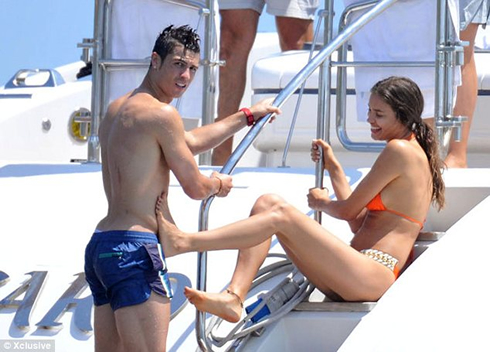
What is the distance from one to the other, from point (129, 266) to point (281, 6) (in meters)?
2.86

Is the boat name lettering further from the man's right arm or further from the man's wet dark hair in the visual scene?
the man's wet dark hair

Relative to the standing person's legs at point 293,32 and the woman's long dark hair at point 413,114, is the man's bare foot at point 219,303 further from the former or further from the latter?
the standing person's legs at point 293,32

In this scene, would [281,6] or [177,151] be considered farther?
[281,6]

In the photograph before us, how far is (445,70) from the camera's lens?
4508 mm

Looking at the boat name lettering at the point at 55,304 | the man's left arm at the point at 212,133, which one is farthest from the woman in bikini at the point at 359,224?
the boat name lettering at the point at 55,304

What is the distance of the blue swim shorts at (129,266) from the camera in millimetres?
3309

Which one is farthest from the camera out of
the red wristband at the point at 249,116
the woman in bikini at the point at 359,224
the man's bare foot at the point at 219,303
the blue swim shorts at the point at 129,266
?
the red wristband at the point at 249,116

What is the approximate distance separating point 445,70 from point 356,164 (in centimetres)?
165

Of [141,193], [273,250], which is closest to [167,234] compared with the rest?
[141,193]

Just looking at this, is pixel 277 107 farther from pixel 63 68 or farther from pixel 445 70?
pixel 63 68

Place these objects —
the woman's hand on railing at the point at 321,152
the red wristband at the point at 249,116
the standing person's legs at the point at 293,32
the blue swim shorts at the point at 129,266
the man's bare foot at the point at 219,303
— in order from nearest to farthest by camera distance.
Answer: the blue swim shorts at the point at 129,266, the man's bare foot at the point at 219,303, the red wristband at the point at 249,116, the woman's hand on railing at the point at 321,152, the standing person's legs at the point at 293,32

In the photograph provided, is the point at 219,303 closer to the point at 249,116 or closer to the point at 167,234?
the point at 167,234

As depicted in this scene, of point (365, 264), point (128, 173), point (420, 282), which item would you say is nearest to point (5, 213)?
point (128, 173)

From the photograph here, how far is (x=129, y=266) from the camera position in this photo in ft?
10.9
